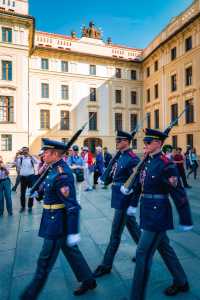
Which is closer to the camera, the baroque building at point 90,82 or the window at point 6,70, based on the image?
the baroque building at point 90,82

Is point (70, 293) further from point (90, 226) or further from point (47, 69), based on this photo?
point (47, 69)

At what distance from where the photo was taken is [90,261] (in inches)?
154

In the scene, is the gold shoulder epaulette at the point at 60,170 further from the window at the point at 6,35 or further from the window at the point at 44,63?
the window at the point at 44,63

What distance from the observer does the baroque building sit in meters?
25.0

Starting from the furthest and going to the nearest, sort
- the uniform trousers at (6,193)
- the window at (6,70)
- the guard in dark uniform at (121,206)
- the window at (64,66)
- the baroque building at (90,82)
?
the window at (64,66), the window at (6,70), the baroque building at (90,82), the uniform trousers at (6,193), the guard in dark uniform at (121,206)

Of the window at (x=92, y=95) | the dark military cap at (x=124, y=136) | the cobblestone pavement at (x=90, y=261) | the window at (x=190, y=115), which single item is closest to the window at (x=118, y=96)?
the window at (x=92, y=95)

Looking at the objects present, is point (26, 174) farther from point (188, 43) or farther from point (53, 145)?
point (188, 43)

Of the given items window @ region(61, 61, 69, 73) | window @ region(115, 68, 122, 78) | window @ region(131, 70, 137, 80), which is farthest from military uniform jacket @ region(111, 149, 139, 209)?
window @ region(131, 70, 137, 80)

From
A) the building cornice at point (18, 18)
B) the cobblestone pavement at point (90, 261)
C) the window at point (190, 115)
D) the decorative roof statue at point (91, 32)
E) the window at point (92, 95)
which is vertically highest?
the decorative roof statue at point (91, 32)

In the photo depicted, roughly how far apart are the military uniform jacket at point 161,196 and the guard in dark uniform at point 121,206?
61cm

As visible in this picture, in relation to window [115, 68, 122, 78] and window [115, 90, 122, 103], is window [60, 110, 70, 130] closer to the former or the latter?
window [115, 90, 122, 103]

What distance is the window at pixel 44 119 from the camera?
99.3 ft

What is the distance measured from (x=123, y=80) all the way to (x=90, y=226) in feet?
101

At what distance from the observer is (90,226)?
18.9 ft
